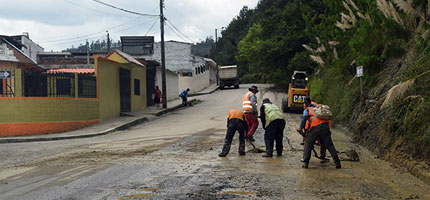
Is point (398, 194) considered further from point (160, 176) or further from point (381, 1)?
point (381, 1)

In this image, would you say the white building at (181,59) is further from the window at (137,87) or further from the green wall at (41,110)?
the green wall at (41,110)

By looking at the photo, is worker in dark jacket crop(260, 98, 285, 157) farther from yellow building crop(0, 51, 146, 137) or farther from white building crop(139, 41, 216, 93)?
white building crop(139, 41, 216, 93)

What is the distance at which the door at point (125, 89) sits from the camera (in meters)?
23.4

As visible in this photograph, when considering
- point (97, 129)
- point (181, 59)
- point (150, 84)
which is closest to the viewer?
point (97, 129)

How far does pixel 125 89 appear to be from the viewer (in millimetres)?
24016

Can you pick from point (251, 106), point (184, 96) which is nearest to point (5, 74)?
point (251, 106)

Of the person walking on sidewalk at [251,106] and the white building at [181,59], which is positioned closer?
the person walking on sidewalk at [251,106]

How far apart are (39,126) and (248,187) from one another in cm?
1375

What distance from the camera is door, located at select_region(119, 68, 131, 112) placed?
76.9ft

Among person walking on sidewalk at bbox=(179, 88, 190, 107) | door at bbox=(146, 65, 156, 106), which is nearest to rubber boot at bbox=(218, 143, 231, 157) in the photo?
person walking on sidewalk at bbox=(179, 88, 190, 107)

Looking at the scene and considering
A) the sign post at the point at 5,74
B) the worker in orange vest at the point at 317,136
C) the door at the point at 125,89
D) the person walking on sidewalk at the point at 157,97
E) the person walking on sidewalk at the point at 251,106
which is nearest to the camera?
the worker in orange vest at the point at 317,136

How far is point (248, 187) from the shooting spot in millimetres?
6168

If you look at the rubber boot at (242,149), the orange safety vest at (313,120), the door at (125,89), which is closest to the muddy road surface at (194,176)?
the rubber boot at (242,149)

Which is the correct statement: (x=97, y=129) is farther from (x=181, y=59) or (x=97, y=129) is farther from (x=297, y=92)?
(x=181, y=59)
